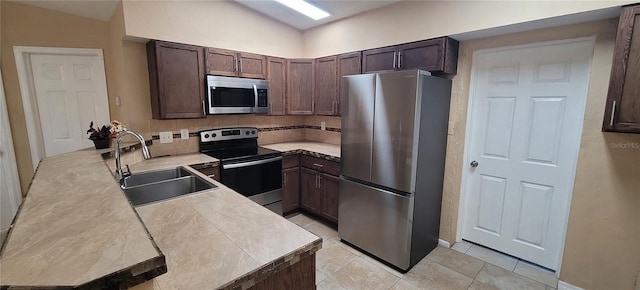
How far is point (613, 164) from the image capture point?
1.92 meters

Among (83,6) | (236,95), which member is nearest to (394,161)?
(236,95)

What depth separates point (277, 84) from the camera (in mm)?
3492

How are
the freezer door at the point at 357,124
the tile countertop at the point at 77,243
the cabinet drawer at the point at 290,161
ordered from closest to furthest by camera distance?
the tile countertop at the point at 77,243, the freezer door at the point at 357,124, the cabinet drawer at the point at 290,161

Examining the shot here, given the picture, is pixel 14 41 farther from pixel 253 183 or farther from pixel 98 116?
pixel 253 183

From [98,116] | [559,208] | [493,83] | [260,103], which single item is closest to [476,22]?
[493,83]

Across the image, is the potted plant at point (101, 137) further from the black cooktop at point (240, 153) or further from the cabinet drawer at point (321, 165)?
the cabinet drawer at point (321, 165)

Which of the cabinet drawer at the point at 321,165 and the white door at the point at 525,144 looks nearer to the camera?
the white door at the point at 525,144

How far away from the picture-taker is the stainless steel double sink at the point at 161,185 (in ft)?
5.97

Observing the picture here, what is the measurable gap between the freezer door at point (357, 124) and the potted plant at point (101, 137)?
204 cm

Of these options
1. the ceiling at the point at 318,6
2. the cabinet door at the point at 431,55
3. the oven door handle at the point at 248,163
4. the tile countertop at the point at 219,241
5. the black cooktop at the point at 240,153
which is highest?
the ceiling at the point at 318,6

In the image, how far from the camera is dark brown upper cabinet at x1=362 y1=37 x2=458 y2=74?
243 cm

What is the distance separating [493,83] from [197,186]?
9.02ft

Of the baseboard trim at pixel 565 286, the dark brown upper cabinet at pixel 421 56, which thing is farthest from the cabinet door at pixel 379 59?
the baseboard trim at pixel 565 286

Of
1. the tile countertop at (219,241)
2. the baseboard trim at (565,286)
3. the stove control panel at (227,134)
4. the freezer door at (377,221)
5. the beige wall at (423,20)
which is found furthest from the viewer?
the stove control panel at (227,134)
